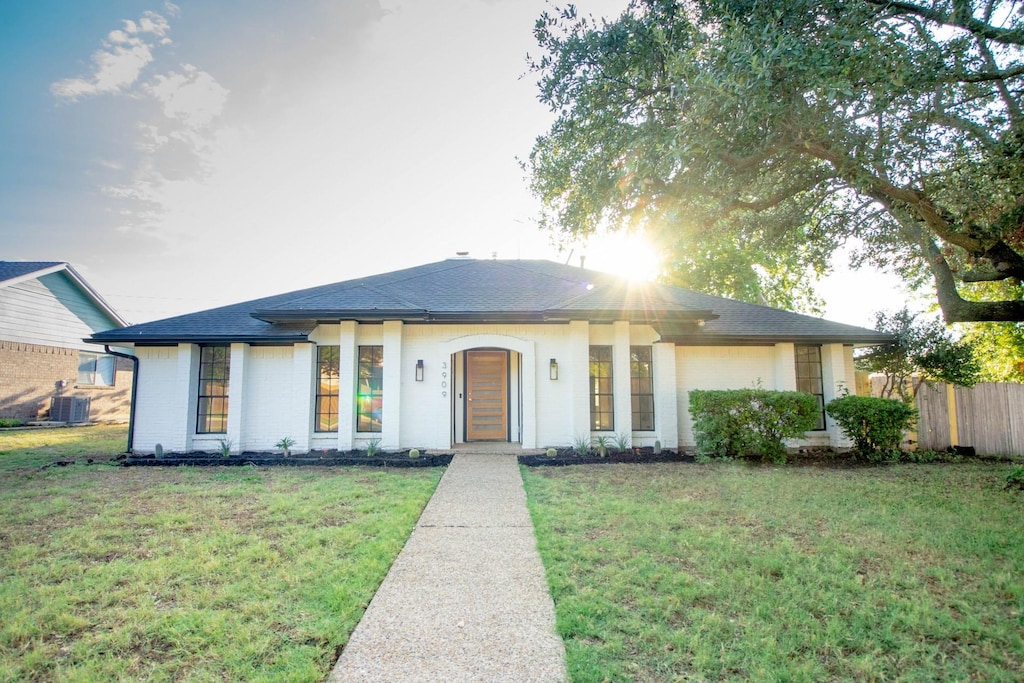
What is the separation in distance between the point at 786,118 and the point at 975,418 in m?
10.2

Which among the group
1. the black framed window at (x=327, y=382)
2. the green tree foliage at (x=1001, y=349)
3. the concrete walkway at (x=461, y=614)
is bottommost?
the concrete walkway at (x=461, y=614)

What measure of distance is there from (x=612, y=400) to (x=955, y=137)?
6.92 meters

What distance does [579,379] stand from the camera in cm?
1031

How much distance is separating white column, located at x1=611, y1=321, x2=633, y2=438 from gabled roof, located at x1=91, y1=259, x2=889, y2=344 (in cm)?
45

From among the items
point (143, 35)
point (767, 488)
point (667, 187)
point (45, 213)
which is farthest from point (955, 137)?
point (45, 213)

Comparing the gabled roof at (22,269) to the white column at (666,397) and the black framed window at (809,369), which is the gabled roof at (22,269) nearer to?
the white column at (666,397)

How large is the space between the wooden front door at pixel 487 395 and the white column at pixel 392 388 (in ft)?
5.85

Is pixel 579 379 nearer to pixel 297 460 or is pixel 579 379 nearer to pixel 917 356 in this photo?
pixel 297 460

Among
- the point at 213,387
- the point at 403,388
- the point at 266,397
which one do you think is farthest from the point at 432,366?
the point at 213,387

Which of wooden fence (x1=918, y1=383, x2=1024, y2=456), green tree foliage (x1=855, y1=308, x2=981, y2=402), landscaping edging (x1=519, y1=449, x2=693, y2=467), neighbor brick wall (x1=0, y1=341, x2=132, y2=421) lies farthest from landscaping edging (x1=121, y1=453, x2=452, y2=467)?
neighbor brick wall (x1=0, y1=341, x2=132, y2=421)

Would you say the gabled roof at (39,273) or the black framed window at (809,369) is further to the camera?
the gabled roof at (39,273)

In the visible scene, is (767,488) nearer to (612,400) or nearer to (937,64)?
(612,400)

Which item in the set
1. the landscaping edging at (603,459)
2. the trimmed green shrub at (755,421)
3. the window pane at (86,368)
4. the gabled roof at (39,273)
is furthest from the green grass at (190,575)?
the window pane at (86,368)

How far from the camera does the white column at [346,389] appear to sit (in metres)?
10.2
